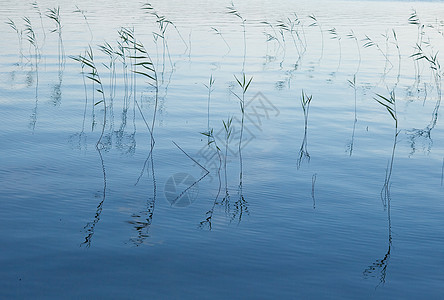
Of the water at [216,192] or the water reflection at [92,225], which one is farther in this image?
the water reflection at [92,225]

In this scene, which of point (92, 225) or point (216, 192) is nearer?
point (92, 225)

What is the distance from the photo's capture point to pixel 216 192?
766cm

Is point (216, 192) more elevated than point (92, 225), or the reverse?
point (216, 192)

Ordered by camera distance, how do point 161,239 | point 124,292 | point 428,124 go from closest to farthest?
point 124,292, point 161,239, point 428,124

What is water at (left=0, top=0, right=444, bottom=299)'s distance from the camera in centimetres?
534

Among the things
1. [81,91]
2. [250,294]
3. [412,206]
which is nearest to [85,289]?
[250,294]

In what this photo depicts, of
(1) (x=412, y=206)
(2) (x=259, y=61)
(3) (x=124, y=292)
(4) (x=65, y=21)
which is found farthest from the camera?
(4) (x=65, y=21)

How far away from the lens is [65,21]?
31.3 meters

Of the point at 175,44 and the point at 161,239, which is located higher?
the point at 175,44

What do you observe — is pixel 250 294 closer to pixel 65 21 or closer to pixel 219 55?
pixel 219 55

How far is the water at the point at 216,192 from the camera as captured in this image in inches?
210

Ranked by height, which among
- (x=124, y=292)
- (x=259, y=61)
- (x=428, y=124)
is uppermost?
(x=259, y=61)

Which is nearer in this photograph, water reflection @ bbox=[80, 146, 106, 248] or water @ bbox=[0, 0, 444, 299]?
water @ bbox=[0, 0, 444, 299]

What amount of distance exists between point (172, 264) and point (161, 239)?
22.5 inches
